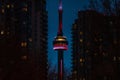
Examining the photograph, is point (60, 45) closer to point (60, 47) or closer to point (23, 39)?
point (60, 47)

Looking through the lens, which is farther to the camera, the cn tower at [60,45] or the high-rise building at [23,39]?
the cn tower at [60,45]

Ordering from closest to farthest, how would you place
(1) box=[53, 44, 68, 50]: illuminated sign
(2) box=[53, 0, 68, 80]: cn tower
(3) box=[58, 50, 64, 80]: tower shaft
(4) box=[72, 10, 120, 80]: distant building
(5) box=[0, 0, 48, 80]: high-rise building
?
(4) box=[72, 10, 120, 80]: distant building → (5) box=[0, 0, 48, 80]: high-rise building → (1) box=[53, 44, 68, 50]: illuminated sign → (3) box=[58, 50, 64, 80]: tower shaft → (2) box=[53, 0, 68, 80]: cn tower

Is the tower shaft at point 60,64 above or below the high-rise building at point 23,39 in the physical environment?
below

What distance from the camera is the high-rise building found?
169 feet

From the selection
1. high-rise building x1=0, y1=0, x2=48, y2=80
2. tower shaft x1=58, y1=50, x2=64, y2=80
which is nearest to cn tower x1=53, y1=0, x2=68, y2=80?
tower shaft x1=58, y1=50, x2=64, y2=80

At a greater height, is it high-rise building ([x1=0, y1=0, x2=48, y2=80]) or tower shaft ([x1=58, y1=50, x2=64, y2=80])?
high-rise building ([x1=0, y1=0, x2=48, y2=80])

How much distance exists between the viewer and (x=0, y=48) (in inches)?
1998

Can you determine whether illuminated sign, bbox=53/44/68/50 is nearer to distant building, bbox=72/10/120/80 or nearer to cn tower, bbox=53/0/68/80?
cn tower, bbox=53/0/68/80

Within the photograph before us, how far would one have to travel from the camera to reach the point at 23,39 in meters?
103

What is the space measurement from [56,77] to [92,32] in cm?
5593

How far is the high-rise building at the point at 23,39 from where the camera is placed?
5166 cm

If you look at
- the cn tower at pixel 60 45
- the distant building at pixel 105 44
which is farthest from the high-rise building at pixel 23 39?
the distant building at pixel 105 44

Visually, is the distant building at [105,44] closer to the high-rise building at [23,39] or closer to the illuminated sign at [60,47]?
the high-rise building at [23,39]

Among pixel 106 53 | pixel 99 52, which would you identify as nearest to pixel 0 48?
pixel 99 52
